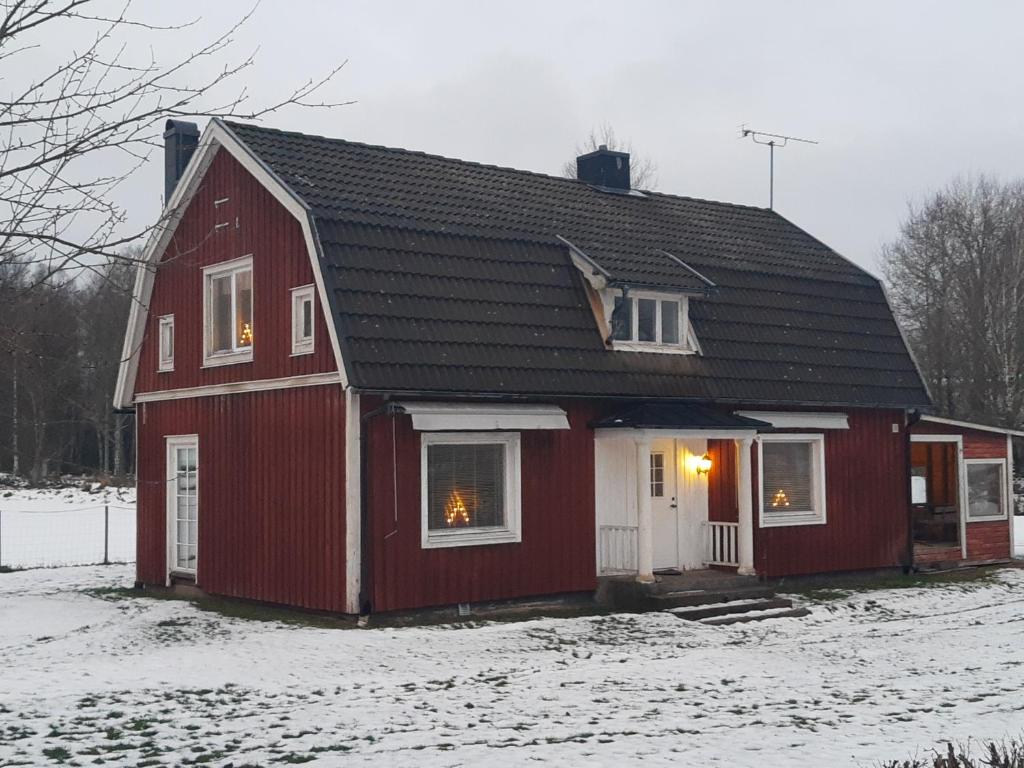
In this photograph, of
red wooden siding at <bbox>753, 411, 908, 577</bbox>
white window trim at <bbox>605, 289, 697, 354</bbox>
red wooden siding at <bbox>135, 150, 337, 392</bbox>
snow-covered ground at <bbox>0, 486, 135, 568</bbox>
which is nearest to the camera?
red wooden siding at <bbox>135, 150, 337, 392</bbox>

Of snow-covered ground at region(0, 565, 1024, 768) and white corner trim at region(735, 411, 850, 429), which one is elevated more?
white corner trim at region(735, 411, 850, 429)

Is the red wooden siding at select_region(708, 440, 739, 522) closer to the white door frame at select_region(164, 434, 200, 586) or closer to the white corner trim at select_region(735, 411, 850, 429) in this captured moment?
the white corner trim at select_region(735, 411, 850, 429)

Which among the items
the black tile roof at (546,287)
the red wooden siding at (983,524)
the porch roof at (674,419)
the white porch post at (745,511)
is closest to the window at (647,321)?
the black tile roof at (546,287)

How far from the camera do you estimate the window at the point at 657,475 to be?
17.8 metres

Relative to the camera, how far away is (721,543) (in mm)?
18000

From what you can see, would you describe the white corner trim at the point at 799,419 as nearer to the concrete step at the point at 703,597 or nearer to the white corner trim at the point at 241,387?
the concrete step at the point at 703,597

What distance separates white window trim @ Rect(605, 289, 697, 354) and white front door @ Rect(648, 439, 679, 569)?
138 centimetres

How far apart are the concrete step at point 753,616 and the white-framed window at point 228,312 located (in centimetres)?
715

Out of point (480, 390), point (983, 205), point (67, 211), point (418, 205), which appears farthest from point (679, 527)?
point (983, 205)

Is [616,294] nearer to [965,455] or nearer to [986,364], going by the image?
[965,455]

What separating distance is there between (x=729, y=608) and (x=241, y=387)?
7.25 metres

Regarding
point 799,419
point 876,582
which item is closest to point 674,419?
point 799,419

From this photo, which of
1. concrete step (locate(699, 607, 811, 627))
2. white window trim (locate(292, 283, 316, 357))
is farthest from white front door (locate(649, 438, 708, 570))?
white window trim (locate(292, 283, 316, 357))

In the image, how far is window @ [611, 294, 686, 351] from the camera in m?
17.0
